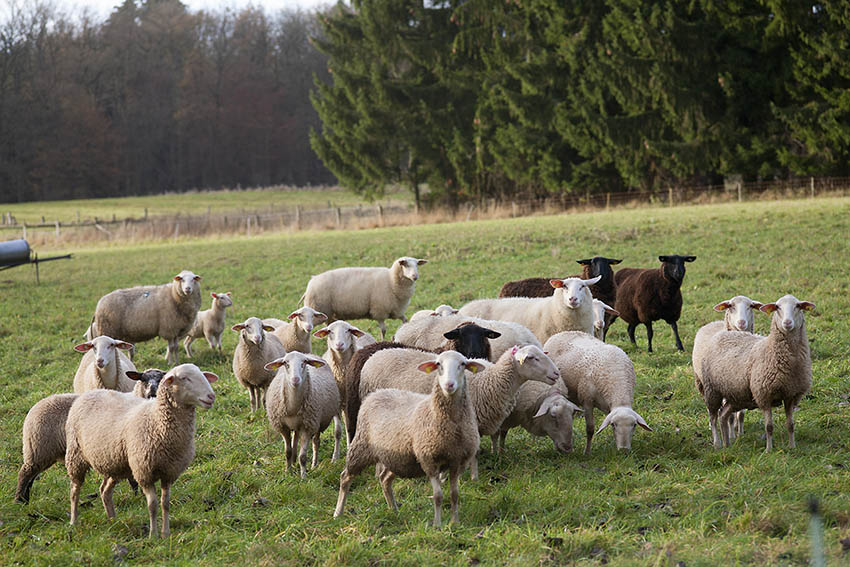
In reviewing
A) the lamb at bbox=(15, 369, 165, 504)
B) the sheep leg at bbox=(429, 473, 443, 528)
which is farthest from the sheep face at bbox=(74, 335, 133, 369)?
the sheep leg at bbox=(429, 473, 443, 528)

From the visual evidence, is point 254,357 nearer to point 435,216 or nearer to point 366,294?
point 366,294

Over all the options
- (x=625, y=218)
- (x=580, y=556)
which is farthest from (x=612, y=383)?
(x=625, y=218)

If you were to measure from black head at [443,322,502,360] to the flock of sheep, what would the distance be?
1cm

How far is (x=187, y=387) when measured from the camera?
5.30m

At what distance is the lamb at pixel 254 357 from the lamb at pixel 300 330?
58cm

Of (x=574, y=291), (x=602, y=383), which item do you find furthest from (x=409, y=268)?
(x=602, y=383)

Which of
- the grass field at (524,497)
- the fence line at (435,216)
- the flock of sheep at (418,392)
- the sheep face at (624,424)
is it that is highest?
the fence line at (435,216)

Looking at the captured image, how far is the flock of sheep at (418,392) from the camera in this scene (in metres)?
5.29

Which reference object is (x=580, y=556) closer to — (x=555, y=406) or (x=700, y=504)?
(x=700, y=504)

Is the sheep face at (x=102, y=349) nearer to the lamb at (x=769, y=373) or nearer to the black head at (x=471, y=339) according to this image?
the black head at (x=471, y=339)

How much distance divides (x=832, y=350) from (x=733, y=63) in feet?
77.5

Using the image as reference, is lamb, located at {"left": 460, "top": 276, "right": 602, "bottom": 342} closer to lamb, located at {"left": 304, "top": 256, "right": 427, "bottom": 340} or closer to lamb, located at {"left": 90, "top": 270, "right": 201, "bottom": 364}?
lamb, located at {"left": 304, "top": 256, "right": 427, "bottom": 340}

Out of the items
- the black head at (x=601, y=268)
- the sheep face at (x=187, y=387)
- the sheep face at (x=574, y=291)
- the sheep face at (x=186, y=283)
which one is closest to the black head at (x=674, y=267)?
the black head at (x=601, y=268)

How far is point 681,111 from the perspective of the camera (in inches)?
1192
